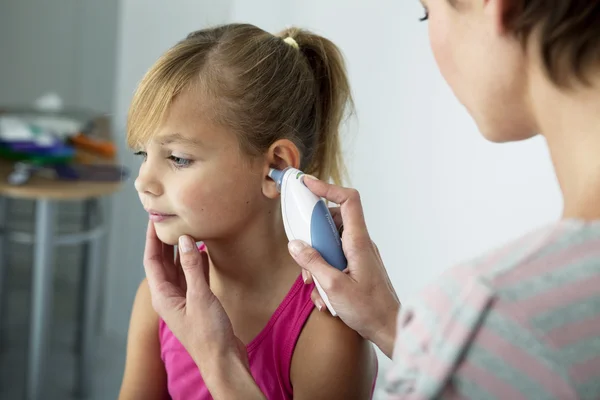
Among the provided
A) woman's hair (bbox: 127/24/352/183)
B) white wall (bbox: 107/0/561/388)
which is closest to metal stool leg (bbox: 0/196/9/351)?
white wall (bbox: 107/0/561/388)

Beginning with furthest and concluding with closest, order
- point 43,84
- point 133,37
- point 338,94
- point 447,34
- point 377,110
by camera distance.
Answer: point 43,84 → point 133,37 → point 377,110 → point 338,94 → point 447,34

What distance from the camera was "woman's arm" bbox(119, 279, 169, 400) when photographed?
1049 millimetres

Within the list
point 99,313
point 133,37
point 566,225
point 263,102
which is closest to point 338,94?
point 263,102

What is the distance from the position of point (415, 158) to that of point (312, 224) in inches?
29.9

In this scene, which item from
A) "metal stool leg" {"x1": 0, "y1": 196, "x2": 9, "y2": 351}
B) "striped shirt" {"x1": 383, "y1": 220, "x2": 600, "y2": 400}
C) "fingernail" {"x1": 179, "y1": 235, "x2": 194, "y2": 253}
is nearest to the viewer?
"striped shirt" {"x1": 383, "y1": 220, "x2": 600, "y2": 400}

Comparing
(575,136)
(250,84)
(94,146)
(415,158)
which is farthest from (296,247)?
(94,146)

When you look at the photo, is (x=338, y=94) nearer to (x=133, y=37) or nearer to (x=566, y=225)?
(x=566, y=225)

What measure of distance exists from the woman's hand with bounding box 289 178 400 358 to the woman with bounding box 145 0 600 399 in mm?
267

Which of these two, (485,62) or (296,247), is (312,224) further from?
(485,62)

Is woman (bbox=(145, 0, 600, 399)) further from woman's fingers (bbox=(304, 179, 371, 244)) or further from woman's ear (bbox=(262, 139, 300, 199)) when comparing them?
woman's ear (bbox=(262, 139, 300, 199))

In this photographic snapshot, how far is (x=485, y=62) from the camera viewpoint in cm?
56

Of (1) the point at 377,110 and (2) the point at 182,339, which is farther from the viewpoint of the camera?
(1) the point at 377,110

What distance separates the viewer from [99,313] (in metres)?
2.34

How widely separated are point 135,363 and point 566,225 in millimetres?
746
